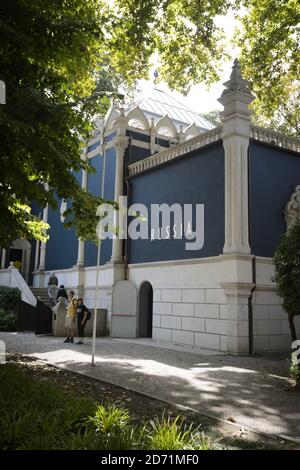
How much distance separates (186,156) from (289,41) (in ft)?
18.3

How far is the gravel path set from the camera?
265 inches

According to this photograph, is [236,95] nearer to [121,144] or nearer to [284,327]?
[121,144]

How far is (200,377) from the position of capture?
9766 mm

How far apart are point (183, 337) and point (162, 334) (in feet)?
4.44

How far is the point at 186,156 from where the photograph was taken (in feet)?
56.9

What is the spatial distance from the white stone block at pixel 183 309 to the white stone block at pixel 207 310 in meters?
0.31

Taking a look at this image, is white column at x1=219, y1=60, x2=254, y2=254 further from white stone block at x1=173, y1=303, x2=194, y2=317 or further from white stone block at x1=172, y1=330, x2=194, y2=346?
white stone block at x1=172, y1=330, x2=194, y2=346

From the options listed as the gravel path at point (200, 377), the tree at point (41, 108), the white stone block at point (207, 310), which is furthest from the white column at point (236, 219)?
the tree at point (41, 108)

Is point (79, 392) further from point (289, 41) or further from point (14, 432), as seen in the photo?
point (289, 41)

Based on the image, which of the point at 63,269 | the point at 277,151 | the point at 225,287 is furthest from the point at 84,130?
the point at 63,269

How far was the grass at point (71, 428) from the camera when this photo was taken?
445 cm

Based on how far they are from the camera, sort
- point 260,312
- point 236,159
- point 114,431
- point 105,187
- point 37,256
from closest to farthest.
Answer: point 114,431 < point 260,312 < point 236,159 < point 105,187 < point 37,256

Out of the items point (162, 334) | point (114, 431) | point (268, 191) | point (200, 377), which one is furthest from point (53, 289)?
point (114, 431)

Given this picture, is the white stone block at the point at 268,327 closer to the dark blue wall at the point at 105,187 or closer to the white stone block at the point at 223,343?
the white stone block at the point at 223,343
